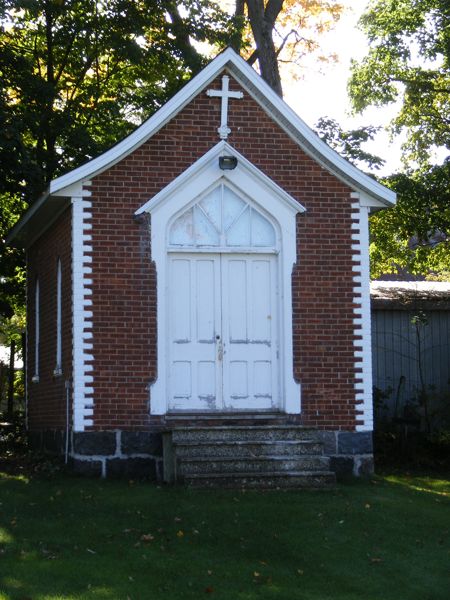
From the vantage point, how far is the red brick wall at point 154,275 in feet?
45.6

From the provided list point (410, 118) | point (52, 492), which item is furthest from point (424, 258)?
point (52, 492)

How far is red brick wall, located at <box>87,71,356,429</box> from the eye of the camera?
547 inches

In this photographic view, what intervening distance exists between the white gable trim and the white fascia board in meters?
0.73

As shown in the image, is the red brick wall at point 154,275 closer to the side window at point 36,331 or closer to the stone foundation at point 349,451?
the stone foundation at point 349,451

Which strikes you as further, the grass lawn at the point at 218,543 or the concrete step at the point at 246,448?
the concrete step at the point at 246,448

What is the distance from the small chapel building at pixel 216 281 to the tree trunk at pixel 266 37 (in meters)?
9.13

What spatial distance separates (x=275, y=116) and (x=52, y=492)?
6134 mm

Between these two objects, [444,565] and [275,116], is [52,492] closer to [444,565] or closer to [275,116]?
[444,565]

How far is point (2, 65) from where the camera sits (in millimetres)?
21078

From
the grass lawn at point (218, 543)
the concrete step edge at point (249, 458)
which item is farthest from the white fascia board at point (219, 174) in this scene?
the grass lawn at point (218, 543)

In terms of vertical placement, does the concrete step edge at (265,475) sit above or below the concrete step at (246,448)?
below

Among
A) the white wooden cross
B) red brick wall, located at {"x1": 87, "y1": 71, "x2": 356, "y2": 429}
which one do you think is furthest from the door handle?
the white wooden cross

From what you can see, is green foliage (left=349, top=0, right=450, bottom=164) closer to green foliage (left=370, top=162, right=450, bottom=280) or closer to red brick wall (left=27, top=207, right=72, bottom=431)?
green foliage (left=370, top=162, right=450, bottom=280)

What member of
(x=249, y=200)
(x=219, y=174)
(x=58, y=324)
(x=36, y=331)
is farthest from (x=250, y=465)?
(x=36, y=331)
